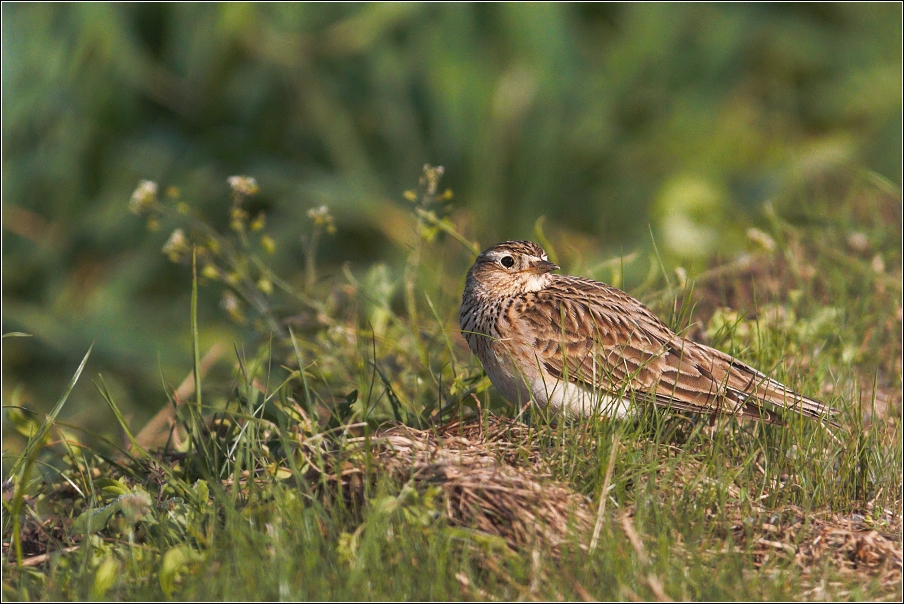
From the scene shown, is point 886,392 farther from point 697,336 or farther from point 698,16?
point 698,16

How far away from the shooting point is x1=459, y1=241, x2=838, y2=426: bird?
205 inches

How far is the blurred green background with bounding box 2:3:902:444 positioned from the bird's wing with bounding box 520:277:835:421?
527 centimetres

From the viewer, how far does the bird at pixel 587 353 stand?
5.20 meters

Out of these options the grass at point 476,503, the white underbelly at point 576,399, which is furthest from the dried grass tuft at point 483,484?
the white underbelly at point 576,399

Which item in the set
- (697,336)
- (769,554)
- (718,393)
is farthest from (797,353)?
(769,554)

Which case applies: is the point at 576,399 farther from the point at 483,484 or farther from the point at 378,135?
the point at 378,135

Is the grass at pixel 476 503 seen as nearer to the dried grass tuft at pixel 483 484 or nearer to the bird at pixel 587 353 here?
the dried grass tuft at pixel 483 484

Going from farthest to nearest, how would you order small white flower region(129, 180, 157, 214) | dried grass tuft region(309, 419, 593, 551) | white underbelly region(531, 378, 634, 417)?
small white flower region(129, 180, 157, 214) → white underbelly region(531, 378, 634, 417) → dried grass tuft region(309, 419, 593, 551)

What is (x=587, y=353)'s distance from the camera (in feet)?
18.5

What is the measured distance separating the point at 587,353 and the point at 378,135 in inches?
261

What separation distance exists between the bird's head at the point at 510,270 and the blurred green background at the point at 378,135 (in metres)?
5.05

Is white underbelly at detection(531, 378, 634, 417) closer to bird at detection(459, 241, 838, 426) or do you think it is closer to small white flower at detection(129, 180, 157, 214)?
bird at detection(459, 241, 838, 426)

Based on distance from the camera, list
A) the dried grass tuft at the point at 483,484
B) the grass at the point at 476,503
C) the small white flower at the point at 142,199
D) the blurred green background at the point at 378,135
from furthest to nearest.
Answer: the blurred green background at the point at 378,135 < the small white flower at the point at 142,199 < the dried grass tuft at the point at 483,484 < the grass at the point at 476,503

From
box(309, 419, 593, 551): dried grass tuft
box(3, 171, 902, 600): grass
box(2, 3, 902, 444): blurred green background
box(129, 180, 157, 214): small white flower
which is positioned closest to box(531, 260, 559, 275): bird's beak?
box(3, 171, 902, 600): grass
